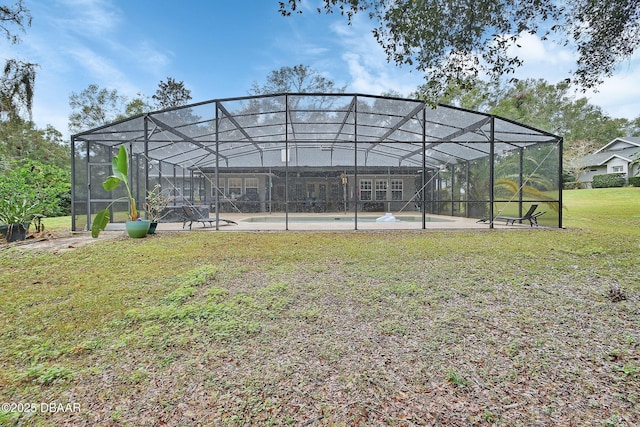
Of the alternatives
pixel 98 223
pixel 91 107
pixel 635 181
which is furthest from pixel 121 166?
pixel 635 181

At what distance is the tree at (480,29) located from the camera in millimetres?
4133

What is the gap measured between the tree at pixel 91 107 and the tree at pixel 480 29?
2836 cm

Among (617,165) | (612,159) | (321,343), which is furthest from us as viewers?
(612,159)

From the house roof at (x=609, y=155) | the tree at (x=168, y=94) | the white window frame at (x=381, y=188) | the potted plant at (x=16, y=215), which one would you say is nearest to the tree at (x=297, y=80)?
the tree at (x=168, y=94)

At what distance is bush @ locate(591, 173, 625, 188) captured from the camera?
22500mm

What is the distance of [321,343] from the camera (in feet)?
7.77

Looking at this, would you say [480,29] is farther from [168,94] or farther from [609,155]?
[609,155]

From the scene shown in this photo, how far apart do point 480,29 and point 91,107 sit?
30.3 meters

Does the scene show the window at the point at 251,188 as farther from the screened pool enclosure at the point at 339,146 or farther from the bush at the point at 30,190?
the bush at the point at 30,190

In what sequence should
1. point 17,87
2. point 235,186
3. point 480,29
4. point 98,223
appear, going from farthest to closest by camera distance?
1. point 235,186
2. point 17,87
3. point 98,223
4. point 480,29

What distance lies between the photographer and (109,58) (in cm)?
1780

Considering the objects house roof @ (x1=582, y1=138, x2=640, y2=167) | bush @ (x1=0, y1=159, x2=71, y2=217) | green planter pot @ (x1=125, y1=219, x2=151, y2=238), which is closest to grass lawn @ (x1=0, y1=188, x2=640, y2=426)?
green planter pot @ (x1=125, y1=219, x2=151, y2=238)

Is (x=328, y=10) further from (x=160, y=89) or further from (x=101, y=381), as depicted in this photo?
(x=160, y=89)

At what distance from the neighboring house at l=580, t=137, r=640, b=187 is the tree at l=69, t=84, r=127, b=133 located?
39.5 meters
